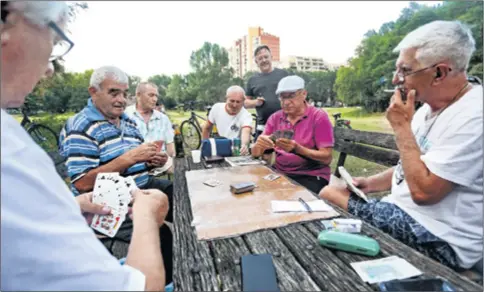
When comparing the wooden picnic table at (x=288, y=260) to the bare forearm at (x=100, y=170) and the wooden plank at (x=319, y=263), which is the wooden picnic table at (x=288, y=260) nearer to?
the wooden plank at (x=319, y=263)

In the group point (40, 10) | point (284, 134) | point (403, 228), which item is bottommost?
point (403, 228)

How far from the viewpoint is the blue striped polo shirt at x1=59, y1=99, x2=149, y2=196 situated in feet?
6.18

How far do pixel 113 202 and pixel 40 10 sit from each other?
0.76 meters

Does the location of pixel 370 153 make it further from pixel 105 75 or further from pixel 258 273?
pixel 105 75

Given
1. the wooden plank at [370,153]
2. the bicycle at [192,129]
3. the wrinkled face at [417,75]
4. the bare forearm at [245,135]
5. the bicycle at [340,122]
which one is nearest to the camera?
the wrinkled face at [417,75]

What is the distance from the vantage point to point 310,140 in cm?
254

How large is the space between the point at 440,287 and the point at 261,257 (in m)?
0.54

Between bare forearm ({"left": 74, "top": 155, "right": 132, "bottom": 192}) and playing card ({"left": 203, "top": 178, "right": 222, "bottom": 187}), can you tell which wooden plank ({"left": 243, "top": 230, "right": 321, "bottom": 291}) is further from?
bare forearm ({"left": 74, "top": 155, "right": 132, "bottom": 192})

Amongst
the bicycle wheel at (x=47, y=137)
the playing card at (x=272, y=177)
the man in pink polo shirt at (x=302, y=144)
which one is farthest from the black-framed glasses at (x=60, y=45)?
the bicycle wheel at (x=47, y=137)

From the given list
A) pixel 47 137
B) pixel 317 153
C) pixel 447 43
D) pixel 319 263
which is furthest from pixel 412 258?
pixel 47 137

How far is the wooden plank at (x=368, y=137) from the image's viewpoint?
2.23 m

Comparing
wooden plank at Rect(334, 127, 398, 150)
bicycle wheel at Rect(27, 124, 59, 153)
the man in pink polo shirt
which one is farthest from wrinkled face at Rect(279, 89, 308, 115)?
bicycle wheel at Rect(27, 124, 59, 153)

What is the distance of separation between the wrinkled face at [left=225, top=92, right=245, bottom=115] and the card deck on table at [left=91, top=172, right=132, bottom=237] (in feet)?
9.33

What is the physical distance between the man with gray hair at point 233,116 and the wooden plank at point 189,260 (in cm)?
255
